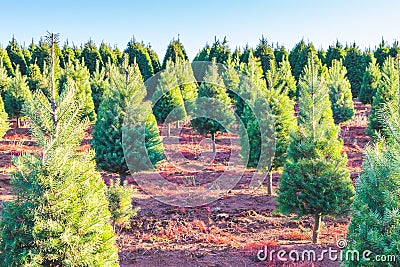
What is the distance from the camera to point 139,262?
9867mm

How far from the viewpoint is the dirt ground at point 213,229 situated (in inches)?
400

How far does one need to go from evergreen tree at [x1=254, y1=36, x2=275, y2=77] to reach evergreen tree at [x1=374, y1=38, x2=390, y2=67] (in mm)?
10523

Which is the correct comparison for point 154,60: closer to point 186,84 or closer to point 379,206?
point 186,84

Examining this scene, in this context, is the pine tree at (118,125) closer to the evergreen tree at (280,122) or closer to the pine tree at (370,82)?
the evergreen tree at (280,122)

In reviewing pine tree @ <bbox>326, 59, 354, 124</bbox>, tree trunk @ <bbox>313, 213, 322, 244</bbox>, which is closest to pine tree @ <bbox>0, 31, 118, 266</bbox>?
tree trunk @ <bbox>313, 213, 322, 244</bbox>

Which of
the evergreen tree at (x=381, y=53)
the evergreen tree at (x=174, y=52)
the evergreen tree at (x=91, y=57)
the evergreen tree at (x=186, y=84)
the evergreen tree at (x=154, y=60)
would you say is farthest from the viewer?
the evergreen tree at (x=154, y=60)

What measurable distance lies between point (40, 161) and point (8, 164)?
16.4 meters

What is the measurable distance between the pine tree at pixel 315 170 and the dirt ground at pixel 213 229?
1137 mm

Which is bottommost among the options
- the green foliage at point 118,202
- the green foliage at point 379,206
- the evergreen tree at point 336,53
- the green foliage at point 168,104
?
the green foliage at point 118,202

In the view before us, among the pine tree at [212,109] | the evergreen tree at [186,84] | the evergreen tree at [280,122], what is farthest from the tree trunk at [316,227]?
the evergreen tree at [186,84]

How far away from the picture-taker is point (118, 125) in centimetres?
1307

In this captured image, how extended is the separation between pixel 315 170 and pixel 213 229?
423cm

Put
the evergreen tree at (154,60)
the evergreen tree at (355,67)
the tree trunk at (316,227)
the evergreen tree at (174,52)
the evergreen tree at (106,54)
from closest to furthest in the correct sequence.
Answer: the tree trunk at (316,227) → the evergreen tree at (355,67) → the evergreen tree at (174,52) → the evergreen tree at (106,54) → the evergreen tree at (154,60)

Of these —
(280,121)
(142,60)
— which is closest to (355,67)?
(142,60)
